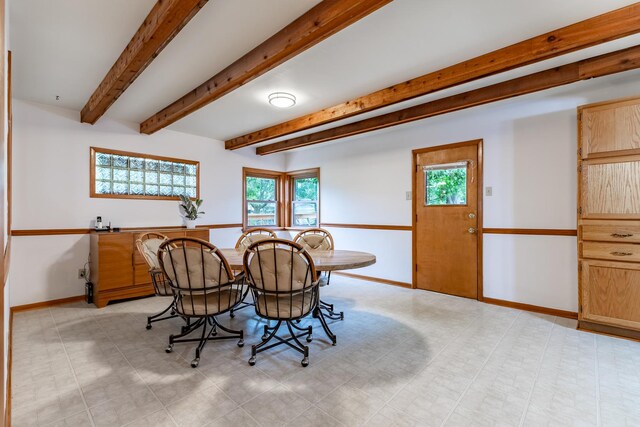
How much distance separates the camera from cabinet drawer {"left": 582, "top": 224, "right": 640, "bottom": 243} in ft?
8.73

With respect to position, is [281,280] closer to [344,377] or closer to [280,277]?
[280,277]

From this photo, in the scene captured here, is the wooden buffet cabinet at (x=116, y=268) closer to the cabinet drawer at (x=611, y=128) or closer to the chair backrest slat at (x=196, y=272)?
the chair backrest slat at (x=196, y=272)

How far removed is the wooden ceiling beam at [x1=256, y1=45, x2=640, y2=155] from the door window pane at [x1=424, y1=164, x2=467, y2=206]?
38.6 inches

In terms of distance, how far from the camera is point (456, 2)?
6.24ft

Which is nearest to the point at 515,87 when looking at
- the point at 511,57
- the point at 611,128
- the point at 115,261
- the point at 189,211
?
the point at 511,57

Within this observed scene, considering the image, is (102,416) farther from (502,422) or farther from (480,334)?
(480,334)

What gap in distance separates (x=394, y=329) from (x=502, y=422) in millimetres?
1308

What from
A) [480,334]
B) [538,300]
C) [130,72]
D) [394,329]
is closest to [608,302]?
[538,300]

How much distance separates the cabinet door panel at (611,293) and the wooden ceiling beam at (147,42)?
382 cm

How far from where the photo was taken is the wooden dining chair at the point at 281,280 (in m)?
2.21

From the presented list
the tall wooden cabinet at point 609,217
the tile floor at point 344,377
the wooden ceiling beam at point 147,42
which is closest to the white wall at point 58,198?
the tile floor at point 344,377

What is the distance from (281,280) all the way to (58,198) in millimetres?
3389

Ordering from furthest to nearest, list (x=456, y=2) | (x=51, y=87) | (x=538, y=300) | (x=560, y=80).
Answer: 1. (x=538, y=300)
2. (x=51, y=87)
3. (x=560, y=80)
4. (x=456, y=2)

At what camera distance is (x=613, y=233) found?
2.74 meters
